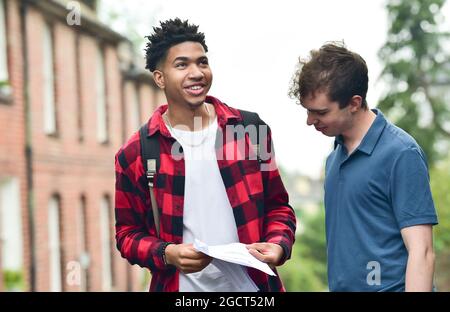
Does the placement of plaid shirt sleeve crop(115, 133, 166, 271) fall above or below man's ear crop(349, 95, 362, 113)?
below

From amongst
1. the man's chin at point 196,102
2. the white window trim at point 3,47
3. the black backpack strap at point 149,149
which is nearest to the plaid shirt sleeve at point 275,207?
the man's chin at point 196,102

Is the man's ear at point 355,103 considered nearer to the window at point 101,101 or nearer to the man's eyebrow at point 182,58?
the man's eyebrow at point 182,58

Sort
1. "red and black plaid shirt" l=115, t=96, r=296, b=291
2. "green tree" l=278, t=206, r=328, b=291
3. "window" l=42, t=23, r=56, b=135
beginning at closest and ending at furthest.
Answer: "red and black plaid shirt" l=115, t=96, r=296, b=291, "window" l=42, t=23, r=56, b=135, "green tree" l=278, t=206, r=328, b=291

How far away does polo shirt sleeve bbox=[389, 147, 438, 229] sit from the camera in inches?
120

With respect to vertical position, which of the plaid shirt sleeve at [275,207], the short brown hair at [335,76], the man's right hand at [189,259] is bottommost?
the man's right hand at [189,259]

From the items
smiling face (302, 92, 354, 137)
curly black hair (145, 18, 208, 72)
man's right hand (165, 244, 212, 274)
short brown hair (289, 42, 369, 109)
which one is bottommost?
man's right hand (165, 244, 212, 274)

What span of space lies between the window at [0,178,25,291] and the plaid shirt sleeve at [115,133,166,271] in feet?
34.4

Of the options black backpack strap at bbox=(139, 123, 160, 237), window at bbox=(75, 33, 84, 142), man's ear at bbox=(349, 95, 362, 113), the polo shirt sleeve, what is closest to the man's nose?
black backpack strap at bbox=(139, 123, 160, 237)

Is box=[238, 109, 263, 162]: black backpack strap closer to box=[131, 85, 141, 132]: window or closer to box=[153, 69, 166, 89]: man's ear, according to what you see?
box=[153, 69, 166, 89]: man's ear

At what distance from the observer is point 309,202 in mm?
66125

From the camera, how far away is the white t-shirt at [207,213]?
3322 millimetres

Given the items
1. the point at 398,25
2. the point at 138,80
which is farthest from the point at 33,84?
the point at 398,25

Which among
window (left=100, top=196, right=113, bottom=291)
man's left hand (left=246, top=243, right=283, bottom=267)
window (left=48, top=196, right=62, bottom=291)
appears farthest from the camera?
window (left=100, top=196, right=113, bottom=291)

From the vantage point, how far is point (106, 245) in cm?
1933
